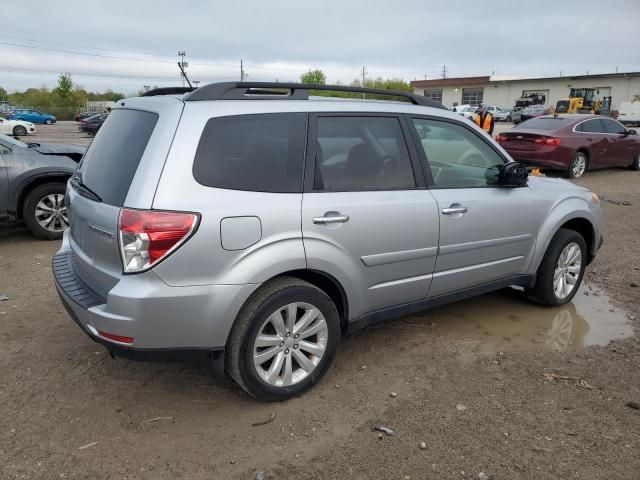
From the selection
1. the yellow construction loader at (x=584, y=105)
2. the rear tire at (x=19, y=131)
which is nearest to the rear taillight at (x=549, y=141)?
the rear tire at (x=19, y=131)

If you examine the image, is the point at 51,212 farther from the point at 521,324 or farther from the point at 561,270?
the point at 561,270

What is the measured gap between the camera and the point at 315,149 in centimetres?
325

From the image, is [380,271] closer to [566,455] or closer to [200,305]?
[200,305]

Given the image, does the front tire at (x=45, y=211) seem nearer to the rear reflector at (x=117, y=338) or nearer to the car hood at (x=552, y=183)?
the rear reflector at (x=117, y=338)

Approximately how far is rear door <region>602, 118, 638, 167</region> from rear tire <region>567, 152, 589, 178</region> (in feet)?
3.27

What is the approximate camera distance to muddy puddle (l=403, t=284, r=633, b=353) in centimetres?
414

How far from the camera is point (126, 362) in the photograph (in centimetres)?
372

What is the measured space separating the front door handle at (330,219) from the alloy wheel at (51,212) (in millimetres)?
4881

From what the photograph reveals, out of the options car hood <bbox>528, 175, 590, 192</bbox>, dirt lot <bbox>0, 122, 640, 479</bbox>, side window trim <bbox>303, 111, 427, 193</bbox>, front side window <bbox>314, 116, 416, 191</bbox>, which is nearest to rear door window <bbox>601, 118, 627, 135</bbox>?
car hood <bbox>528, 175, 590, 192</bbox>

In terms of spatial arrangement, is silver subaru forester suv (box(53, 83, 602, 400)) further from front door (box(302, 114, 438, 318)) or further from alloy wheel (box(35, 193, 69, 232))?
alloy wheel (box(35, 193, 69, 232))

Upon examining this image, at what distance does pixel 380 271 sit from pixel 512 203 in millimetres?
1374

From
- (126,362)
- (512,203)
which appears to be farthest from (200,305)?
(512,203)

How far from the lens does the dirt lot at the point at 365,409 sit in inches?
107

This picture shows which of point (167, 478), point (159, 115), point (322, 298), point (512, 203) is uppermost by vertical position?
point (159, 115)
